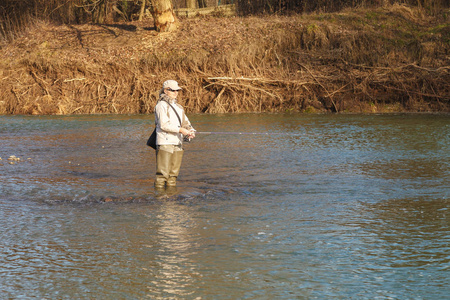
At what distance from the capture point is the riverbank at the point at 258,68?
25.1 m

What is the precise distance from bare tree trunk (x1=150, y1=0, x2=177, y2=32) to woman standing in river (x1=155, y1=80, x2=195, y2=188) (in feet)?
75.4

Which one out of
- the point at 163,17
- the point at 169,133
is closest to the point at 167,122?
the point at 169,133

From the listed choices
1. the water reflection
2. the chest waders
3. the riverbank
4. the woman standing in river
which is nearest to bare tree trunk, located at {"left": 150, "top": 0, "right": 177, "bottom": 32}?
the riverbank

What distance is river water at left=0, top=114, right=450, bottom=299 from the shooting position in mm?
5285

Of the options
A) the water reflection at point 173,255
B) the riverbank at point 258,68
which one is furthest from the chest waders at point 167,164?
the riverbank at point 258,68

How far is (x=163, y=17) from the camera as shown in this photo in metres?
32.0

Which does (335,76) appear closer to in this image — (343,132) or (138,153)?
(343,132)

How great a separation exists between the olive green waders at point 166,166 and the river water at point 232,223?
0.33 metres

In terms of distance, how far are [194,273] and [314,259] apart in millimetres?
1152

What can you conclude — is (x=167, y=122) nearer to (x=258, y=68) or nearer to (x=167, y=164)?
(x=167, y=164)

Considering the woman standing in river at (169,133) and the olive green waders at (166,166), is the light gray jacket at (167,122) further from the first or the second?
the olive green waders at (166,166)

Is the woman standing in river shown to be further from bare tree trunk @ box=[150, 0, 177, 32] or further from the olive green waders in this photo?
bare tree trunk @ box=[150, 0, 177, 32]

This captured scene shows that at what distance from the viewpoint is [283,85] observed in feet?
86.8

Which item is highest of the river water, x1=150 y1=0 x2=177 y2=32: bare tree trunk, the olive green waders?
x1=150 y1=0 x2=177 y2=32: bare tree trunk
